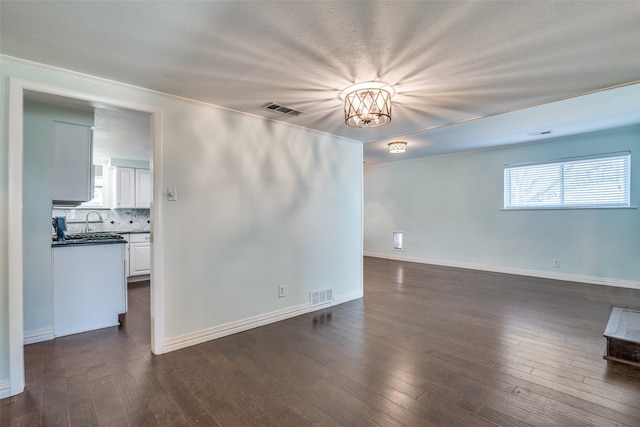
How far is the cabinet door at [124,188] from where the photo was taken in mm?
5785

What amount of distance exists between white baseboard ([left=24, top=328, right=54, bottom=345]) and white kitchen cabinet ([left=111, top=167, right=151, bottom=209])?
3198 mm

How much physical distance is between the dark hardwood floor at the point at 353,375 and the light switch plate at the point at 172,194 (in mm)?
1388

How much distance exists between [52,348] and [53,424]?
1.44m

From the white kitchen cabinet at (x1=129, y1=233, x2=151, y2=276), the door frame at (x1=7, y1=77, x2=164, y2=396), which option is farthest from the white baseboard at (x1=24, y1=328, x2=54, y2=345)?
the white kitchen cabinet at (x1=129, y1=233, x2=151, y2=276)

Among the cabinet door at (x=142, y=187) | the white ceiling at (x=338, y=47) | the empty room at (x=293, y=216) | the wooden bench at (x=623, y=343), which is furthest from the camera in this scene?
the cabinet door at (x=142, y=187)

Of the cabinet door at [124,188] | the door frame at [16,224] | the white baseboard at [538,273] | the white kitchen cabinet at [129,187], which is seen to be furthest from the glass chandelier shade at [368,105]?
the cabinet door at [124,188]

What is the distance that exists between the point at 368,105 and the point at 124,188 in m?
5.40

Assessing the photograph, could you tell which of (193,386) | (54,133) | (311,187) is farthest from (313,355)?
(54,133)

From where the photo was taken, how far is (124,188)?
19.2ft

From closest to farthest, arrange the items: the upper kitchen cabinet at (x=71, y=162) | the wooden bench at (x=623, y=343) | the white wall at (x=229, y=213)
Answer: the wooden bench at (x=623, y=343) → the white wall at (x=229, y=213) → the upper kitchen cabinet at (x=71, y=162)

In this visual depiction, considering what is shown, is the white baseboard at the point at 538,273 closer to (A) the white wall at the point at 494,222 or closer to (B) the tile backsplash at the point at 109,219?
(A) the white wall at the point at 494,222

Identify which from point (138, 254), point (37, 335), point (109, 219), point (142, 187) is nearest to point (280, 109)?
point (37, 335)

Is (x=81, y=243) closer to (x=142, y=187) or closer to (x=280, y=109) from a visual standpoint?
(x=280, y=109)

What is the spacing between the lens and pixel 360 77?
2.37m
